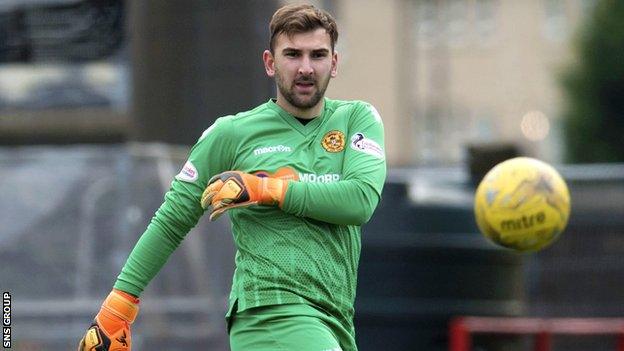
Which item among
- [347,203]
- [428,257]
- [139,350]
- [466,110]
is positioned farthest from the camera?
[466,110]

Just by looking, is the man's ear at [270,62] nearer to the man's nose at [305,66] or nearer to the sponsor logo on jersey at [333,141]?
the man's nose at [305,66]

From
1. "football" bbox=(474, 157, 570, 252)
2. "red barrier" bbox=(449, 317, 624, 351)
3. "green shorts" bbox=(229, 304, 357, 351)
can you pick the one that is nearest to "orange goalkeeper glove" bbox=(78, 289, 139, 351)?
"green shorts" bbox=(229, 304, 357, 351)

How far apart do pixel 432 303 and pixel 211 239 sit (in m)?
2.54

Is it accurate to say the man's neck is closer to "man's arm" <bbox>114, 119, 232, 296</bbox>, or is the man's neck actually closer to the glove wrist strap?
"man's arm" <bbox>114, 119, 232, 296</bbox>

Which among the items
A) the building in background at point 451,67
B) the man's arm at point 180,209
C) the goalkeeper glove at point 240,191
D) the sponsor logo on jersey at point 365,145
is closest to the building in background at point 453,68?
the building in background at point 451,67

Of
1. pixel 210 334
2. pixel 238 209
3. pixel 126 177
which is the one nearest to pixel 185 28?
pixel 126 177

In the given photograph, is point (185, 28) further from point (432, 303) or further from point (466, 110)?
point (466, 110)

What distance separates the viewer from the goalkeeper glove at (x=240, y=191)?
596 cm

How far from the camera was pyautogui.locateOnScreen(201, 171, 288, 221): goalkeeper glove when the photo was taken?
5957 mm

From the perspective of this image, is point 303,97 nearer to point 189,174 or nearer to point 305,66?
point 305,66

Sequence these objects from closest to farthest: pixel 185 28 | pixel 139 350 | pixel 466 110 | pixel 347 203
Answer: pixel 347 203
pixel 139 350
pixel 185 28
pixel 466 110

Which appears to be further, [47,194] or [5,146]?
[5,146]

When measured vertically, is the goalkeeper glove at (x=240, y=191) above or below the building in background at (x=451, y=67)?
above

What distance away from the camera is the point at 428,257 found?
1266 cm
